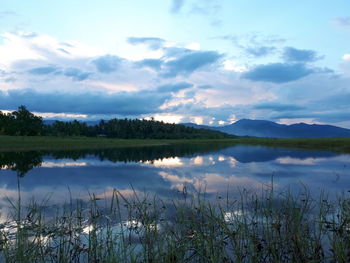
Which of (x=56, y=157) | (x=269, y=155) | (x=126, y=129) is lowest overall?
(x=56, y=157)

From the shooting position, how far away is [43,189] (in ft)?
57.6

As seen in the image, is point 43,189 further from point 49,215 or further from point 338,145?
point 338,145

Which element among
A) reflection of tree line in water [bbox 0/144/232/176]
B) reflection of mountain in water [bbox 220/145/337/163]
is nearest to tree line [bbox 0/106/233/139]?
reflection of tree line in water [bbox 0/144/232/176]

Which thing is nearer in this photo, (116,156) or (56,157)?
(56,157)

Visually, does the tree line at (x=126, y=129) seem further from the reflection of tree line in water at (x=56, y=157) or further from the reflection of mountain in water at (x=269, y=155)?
the reflection of mountain in water at (x=269, y=155)

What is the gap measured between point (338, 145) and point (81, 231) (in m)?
67.9

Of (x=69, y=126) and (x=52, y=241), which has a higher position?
(x=69, y=126)

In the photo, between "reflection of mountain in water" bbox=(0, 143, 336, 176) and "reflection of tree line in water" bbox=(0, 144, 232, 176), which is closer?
"reflection of tree line in water" bbox=(0, 144, 232, 176)

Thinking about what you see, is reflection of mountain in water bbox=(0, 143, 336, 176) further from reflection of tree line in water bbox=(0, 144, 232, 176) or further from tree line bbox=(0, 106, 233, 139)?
tree line bbox=(0, 106, 233, 139)

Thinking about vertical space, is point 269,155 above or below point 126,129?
below

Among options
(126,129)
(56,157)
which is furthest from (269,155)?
(126,129)

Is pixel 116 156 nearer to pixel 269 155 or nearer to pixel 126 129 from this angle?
pixel 269 155

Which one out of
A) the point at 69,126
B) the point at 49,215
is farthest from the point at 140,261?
the point at 69,126

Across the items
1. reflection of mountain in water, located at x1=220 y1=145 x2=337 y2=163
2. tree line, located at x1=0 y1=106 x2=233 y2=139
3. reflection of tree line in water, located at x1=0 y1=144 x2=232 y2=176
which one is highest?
tree line, located at x1=0 y1=106 x2=233 y2=139
